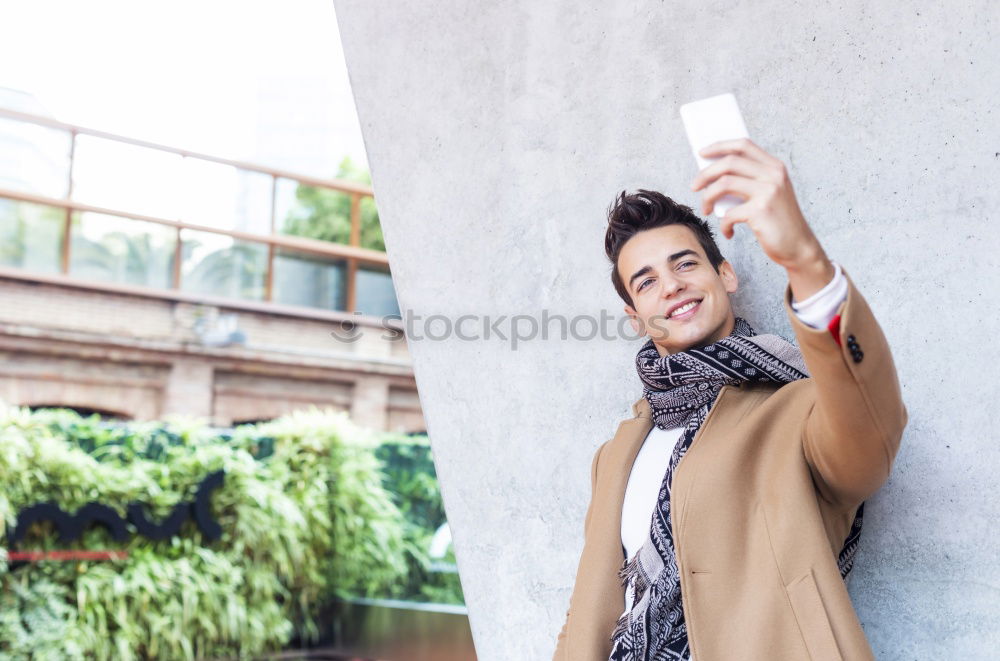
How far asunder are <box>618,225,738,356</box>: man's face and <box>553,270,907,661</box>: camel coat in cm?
13

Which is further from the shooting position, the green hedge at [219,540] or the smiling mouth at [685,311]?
the green hedge at [219,540]

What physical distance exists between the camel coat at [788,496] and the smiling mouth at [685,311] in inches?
6.2

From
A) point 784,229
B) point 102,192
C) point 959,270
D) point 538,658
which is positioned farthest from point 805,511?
point 102,192

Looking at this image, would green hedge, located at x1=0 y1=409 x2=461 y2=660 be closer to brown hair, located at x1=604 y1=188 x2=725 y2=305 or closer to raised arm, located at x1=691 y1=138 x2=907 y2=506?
brown hair, located at x1=604 y1=188 x2=725 y2=305

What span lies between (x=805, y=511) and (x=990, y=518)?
1.58 ft

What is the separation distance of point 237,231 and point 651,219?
34.9 feet

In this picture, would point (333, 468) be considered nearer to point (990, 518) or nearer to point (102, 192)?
point (102, 192)

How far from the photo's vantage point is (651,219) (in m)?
1.69

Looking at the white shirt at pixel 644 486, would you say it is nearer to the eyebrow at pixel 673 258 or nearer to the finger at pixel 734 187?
the eyebrow at pixel 673 258

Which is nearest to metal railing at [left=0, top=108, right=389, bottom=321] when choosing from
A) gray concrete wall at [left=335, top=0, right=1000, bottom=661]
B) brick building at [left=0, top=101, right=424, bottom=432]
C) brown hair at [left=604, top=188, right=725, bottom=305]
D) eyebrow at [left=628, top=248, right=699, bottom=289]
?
brick building at [left=0, top=101, right=424, bottom=432]

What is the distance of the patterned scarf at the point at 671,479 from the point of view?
1.39 meters

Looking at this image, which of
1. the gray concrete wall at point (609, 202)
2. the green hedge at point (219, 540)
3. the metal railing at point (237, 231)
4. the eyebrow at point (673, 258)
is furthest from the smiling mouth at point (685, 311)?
the metal railing at point (237, 231)

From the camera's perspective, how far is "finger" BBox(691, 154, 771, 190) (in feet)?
3.50

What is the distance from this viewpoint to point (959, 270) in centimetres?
159
